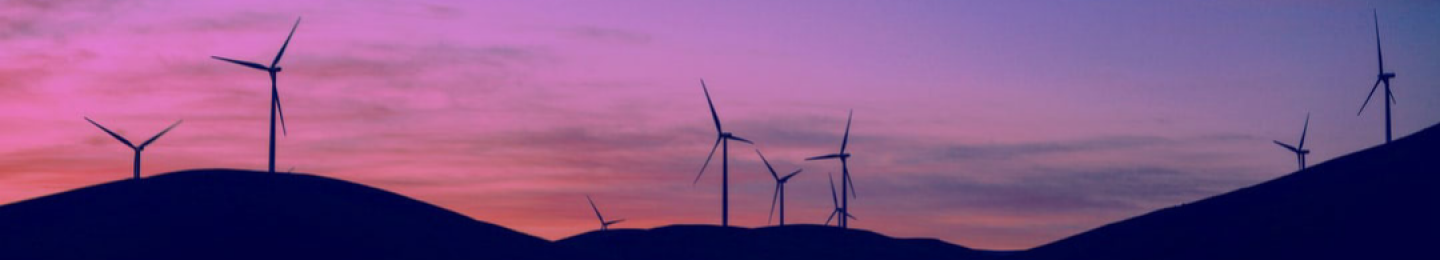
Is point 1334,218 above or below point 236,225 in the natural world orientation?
above

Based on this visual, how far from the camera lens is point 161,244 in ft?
505

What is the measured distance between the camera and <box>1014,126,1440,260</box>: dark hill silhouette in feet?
536

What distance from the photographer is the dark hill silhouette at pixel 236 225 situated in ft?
506

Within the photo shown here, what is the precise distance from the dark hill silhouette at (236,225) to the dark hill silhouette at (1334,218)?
2958 inches

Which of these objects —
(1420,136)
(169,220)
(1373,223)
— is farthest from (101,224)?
(1420,136)

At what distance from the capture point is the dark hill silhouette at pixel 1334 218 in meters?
163

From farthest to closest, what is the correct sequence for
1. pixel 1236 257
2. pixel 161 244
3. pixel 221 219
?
1. pixel 1236 257
2. pixel 221 219
3. pixel 161 244

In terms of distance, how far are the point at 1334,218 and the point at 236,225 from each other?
115m

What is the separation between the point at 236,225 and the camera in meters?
162

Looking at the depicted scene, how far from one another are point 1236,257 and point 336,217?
96924 mm

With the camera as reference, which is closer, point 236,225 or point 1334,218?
point 236,225

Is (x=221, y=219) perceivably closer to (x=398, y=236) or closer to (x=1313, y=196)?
(x=398, y=236)

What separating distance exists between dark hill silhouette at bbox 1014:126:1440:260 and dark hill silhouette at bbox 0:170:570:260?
75140 millimetres

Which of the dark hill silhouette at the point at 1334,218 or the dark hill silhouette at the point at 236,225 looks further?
the dark hill silhouette at the point at 1334,218
